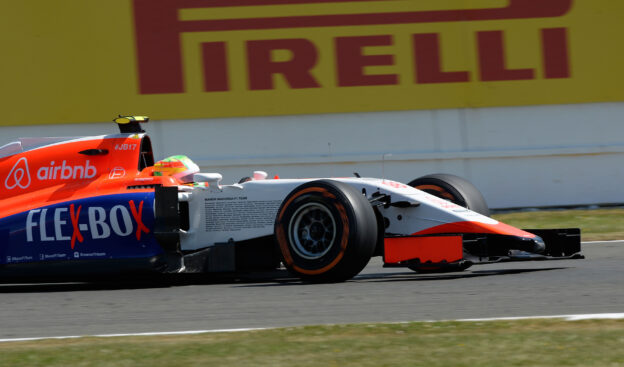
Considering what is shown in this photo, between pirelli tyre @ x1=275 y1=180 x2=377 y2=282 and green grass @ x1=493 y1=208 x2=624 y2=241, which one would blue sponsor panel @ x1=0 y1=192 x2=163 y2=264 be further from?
green grass @ x1=493 y1=208 x2=624 y2=241

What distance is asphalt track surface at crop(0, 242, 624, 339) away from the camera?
251 inches

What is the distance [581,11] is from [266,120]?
240 inches

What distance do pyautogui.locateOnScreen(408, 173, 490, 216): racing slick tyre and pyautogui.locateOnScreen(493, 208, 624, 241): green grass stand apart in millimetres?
3171

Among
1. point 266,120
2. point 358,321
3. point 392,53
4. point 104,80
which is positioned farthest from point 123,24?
point 358,321

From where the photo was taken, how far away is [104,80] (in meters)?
16.9

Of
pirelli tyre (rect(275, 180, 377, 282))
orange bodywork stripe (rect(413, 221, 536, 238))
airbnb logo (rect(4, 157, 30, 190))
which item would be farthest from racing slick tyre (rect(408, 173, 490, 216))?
airbnb logo (rect(4, 157, 30, 190))

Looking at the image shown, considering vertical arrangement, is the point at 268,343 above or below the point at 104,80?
below

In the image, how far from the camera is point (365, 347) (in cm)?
526

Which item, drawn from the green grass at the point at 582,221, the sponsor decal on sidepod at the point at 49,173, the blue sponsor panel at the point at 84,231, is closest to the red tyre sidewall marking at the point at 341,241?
the blue sponsor panel at the point at 84,231

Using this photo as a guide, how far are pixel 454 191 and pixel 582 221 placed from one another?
6.02m

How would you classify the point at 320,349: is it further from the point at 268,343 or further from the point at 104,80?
the point at 104,80

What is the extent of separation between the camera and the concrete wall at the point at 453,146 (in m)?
17.1

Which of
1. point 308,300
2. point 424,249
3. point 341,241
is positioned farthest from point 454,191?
point 308,300

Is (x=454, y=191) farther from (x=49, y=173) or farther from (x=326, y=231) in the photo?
(x=49, y=173)
